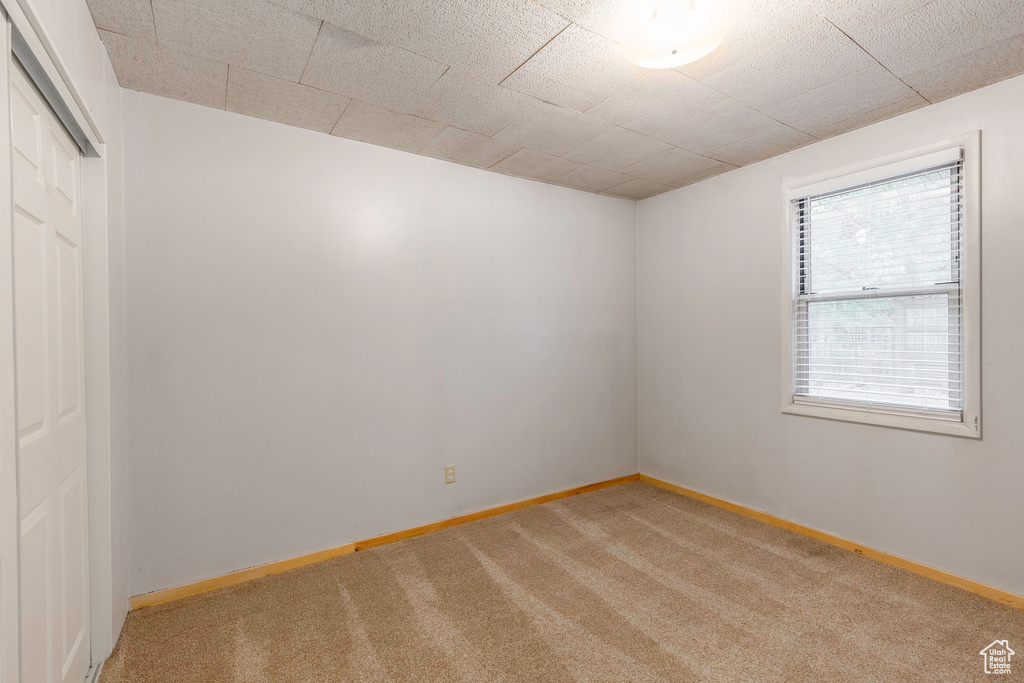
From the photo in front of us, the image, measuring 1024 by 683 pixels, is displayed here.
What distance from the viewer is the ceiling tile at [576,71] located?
6.39 ft

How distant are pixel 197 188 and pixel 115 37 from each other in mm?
690

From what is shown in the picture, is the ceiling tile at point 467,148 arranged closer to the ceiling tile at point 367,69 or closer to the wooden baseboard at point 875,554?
the ceiling tile at point 367,69

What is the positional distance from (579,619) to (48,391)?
7.16 ft

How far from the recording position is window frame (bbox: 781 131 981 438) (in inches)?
93.0

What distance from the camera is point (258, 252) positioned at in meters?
2.59

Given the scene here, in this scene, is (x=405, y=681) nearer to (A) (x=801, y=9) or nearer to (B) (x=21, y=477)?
(B) (x=21, y=477)

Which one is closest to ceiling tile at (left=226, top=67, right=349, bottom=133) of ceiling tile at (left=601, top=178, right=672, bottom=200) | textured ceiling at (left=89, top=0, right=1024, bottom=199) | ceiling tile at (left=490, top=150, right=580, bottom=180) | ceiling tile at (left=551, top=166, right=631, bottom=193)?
textured ceiling at (left=89, top=0, right=1024, bottom=199)

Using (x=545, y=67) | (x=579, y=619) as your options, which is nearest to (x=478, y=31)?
(x=545, y=67)

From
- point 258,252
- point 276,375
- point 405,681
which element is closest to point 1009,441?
point 405,681

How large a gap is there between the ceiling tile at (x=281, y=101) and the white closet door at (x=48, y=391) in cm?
76

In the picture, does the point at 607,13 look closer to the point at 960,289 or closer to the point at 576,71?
the point at 576,71

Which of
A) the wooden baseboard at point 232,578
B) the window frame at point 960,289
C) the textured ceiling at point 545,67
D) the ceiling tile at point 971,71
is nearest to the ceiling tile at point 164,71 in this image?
the textured ceiling at point 545,67

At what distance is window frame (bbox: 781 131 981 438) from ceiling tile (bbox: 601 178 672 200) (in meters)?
0.96

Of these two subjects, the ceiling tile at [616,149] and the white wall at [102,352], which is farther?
the ceiling tile at [616,149]
